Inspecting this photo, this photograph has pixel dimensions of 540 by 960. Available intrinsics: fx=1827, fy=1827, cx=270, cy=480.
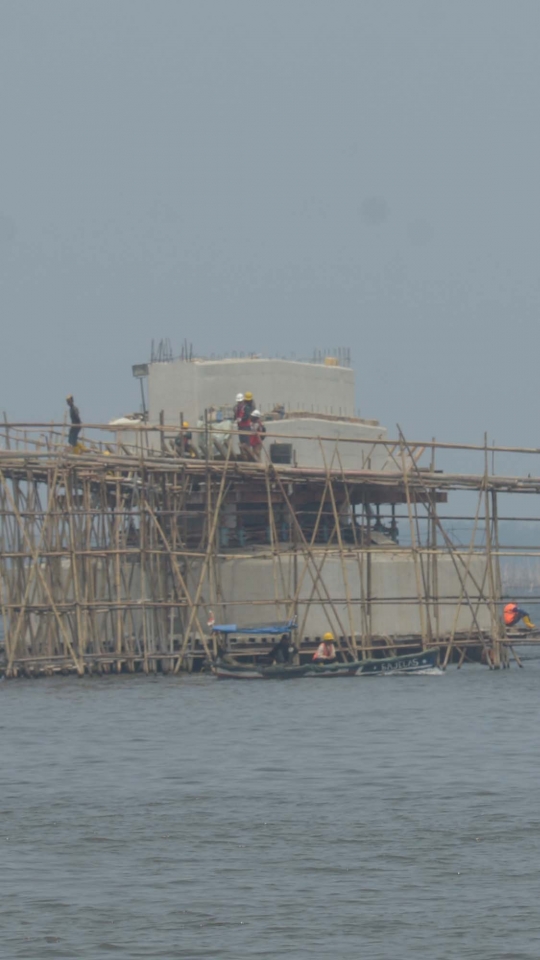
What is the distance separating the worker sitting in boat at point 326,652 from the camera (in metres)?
56.3

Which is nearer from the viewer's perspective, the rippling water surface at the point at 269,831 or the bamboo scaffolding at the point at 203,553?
the rippling water surface at the point at 269,831

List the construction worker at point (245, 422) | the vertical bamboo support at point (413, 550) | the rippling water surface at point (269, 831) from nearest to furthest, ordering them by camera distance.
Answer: the rippling water surface at point (269, 831)
the vertical bamboo support at point (413, 550)
the construction worker at point (245, 422)

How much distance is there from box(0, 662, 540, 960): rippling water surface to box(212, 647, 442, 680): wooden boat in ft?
13.8

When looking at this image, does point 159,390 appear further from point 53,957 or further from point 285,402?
point 53,957

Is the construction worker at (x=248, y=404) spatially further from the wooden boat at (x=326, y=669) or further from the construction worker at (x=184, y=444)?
the wooden boat at (x=326, y=669)

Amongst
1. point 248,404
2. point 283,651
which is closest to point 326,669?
point 283,651

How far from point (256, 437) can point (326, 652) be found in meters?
7.66

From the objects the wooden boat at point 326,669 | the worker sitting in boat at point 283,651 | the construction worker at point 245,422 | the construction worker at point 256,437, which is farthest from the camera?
the construction worker at point 245,422

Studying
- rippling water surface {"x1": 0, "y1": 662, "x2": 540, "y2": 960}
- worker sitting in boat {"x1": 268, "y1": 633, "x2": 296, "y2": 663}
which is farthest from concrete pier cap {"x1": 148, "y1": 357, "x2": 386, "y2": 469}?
rippling water surface {"x1": 0, "y1": 662, "x2": 540, "y2": 960}

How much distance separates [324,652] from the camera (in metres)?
56.4

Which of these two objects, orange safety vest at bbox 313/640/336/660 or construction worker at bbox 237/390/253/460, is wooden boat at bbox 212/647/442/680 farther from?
construction worker at bbox 237/390/253/460

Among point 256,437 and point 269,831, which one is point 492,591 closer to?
point 256,437

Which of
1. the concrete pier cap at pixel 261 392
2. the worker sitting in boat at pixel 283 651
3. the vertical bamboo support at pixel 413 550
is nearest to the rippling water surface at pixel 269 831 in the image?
the worker sitting in boat at pixel 283 651

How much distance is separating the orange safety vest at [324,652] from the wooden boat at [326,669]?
698 mm
